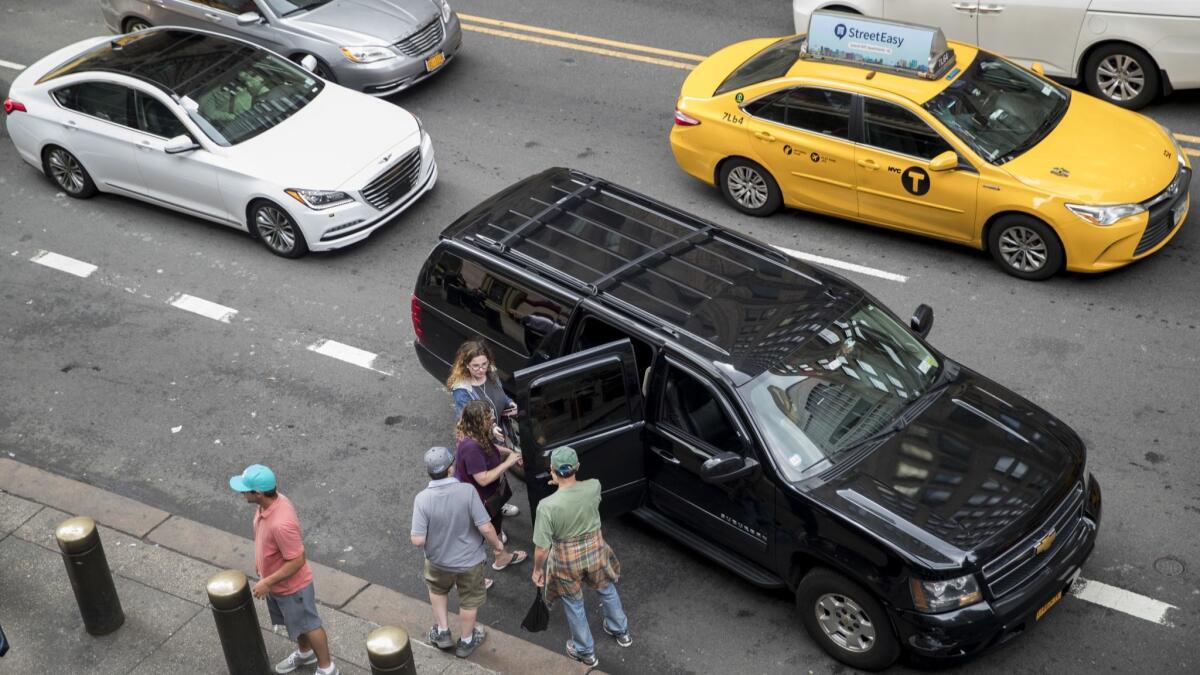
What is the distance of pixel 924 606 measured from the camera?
723 cm

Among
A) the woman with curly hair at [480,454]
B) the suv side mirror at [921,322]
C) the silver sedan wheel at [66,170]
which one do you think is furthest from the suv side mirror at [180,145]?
the suv side mirror at [921,322]

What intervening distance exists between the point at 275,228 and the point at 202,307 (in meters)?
1.11

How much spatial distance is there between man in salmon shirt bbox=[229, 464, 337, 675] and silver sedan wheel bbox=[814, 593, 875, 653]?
299 cm

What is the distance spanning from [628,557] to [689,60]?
8147mm

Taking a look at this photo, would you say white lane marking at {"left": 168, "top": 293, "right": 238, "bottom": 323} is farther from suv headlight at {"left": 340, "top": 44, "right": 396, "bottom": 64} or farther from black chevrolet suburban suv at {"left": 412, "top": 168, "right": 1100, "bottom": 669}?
suv headlight at {"left": 340, "top": 44, "right": 396, "bottom": 64}

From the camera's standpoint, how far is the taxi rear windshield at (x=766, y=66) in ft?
40.3

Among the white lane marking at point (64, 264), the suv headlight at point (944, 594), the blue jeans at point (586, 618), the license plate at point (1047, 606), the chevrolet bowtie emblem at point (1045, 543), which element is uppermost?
the chevrolet bowtie emblem at point (1045, 543)

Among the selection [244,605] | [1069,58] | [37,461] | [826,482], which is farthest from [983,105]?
[37,461]

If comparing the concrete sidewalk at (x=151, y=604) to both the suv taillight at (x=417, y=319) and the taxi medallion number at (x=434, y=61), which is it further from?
the taxi medallion number at (x=434, y=61)

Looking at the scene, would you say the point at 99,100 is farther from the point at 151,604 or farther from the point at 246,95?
the point at 151,604

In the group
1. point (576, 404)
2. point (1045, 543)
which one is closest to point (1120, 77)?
point (1045, 543)

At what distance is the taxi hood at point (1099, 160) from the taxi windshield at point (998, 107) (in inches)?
5.4

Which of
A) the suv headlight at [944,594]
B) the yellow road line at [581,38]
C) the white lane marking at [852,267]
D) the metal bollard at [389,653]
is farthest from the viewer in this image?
the yellow road line at [581,38]

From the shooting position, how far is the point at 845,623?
771 cm
